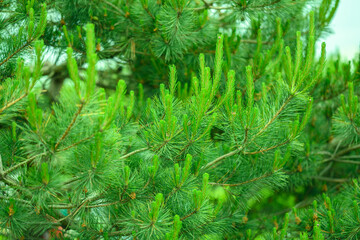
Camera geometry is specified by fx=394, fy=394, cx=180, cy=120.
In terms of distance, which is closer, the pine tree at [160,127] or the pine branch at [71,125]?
the pine branch at [71,125]

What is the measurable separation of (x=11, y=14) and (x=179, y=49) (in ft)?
4.05

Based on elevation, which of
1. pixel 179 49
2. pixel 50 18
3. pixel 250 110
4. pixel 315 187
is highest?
pixel 50 18

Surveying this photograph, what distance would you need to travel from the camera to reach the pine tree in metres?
1.96

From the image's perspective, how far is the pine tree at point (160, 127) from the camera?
1957 mm

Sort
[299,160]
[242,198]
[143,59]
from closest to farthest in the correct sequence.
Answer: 1. [242,198]
2. [299,160]
3. [143,59]

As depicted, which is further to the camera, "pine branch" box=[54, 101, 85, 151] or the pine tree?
the pine tree

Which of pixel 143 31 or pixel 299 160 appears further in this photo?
pixel 299 160

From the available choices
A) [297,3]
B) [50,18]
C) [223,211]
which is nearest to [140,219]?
[223,211]

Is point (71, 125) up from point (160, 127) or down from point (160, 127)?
up

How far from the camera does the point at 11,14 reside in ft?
9.05

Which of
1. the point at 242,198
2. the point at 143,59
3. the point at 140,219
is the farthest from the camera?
the point at 143,59

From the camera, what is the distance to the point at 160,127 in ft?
7.22

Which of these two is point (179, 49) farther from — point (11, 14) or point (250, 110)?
point (11, 14)

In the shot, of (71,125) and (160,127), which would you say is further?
(160,127)
